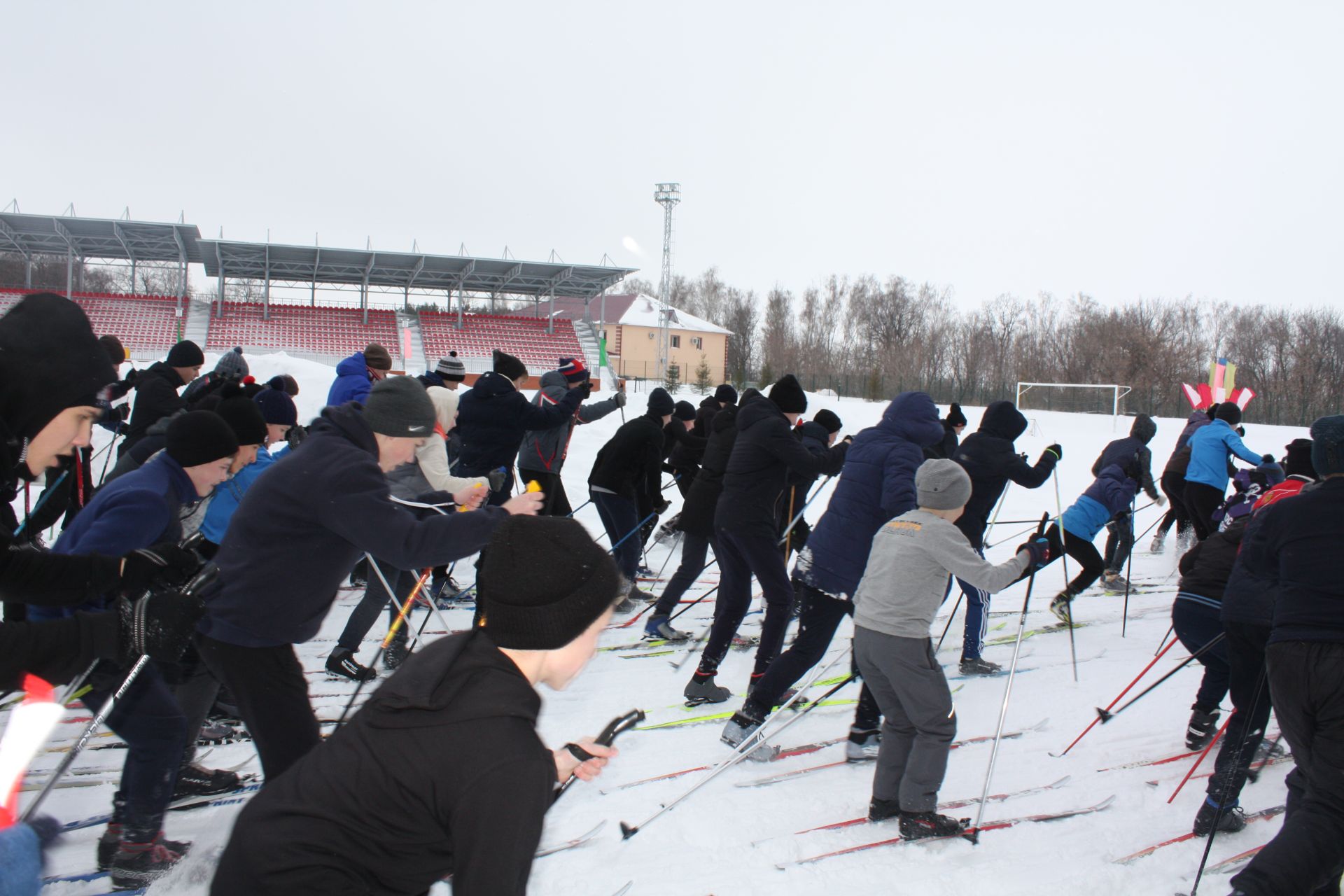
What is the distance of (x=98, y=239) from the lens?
28.7 m

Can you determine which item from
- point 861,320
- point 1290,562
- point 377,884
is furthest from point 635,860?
point 861,320

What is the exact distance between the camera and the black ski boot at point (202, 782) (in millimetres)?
3568

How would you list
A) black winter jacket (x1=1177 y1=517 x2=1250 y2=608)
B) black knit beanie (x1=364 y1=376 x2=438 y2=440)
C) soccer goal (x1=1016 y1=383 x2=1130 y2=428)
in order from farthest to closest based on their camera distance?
soccer goal (x1=1016 y1=383 x2=1130 y2=428)
black winter jacket (x1=1177 y1=517 x2=1250 y2=608)
black knit beanie (x1=364 y1=376 x2=438 y2=440)

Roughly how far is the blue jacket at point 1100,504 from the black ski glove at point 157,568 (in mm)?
5973

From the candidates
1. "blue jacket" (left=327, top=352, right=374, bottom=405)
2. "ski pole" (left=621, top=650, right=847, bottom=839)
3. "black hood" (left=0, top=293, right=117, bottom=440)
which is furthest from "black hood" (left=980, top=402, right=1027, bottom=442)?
"black hood" (left=0, top=293, right=117, bottom=440)

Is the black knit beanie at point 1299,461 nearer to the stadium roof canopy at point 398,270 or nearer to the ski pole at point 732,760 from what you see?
the ski pole at point 732,760

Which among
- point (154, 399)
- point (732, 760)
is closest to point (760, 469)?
point (732, 760)

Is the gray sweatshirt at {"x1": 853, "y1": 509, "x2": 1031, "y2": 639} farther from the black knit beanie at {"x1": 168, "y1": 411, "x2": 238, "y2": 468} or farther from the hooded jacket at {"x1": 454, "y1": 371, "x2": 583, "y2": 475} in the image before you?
the hooded jacket at {"x1": 454, "y1": 371, "x2": 583, "y2": 475}

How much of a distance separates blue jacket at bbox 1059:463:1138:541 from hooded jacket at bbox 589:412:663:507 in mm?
3240

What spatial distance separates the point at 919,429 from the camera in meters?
4.30

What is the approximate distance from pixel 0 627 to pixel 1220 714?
5.70m

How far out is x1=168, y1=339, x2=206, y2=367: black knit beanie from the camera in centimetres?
606

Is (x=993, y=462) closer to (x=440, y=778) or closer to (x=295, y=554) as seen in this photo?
(x=295, y=554)

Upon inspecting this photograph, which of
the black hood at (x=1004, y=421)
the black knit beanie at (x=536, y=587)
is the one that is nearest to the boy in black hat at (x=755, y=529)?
the black hood at (x=1004, y=421)
